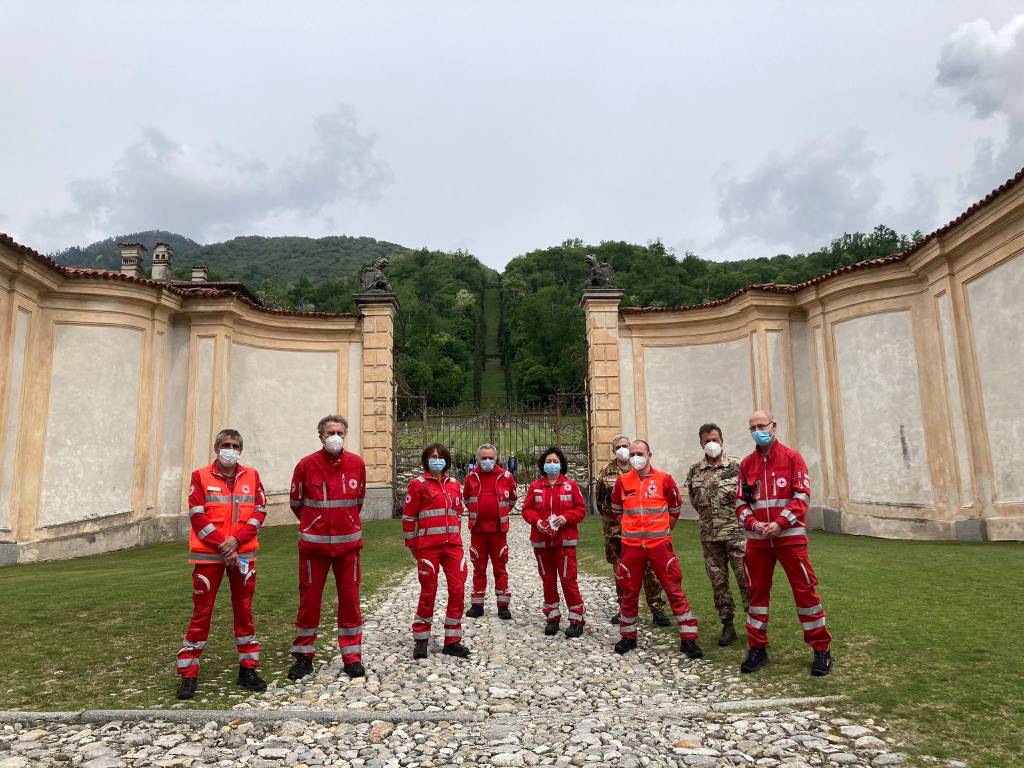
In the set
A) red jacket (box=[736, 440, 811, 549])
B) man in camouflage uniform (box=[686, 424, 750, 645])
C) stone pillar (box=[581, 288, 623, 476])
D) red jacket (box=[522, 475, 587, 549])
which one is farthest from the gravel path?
stone pillar (box=[581, 288, 623, 476])

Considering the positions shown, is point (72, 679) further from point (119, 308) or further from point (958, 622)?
point (119, 308)

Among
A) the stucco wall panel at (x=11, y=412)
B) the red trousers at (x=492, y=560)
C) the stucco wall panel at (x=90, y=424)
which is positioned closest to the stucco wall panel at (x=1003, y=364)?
the red trousers at (x=492, y=560)

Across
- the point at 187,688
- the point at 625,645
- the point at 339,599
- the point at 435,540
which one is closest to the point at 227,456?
the point at 339,599

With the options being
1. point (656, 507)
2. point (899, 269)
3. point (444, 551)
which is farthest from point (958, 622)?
point (899, 269)

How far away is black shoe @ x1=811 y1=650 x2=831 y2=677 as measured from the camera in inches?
169

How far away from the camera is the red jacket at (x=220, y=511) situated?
429 centimetres

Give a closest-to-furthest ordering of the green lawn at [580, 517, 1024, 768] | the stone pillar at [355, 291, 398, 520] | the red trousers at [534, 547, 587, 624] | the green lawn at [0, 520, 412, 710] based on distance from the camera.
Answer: the green lawn at [580, 517, 1024, 768]
the green lawn at [0, 520, 412, 710]
the red trousers at [534, 547, 587, 624]
the stone pillar at [355, 291, 398, 520]

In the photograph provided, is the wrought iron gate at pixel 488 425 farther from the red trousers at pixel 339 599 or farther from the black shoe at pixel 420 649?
the red trousers at pixel 339 599

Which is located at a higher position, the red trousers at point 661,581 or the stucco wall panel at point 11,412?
the stucco wall panel at point 11,412

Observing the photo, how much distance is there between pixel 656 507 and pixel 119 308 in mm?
12640

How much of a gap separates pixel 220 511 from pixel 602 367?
12293 mm

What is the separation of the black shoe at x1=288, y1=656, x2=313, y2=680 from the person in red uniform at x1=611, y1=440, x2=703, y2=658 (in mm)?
2588

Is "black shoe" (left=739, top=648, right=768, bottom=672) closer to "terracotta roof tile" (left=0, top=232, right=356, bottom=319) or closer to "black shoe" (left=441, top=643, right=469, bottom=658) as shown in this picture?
"black shoe" (left=441, top=643, right=469, bottom=658)

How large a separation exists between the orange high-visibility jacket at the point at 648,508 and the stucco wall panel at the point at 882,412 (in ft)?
30.8
